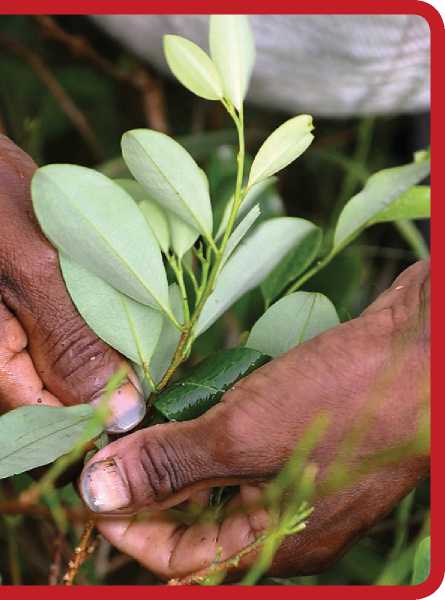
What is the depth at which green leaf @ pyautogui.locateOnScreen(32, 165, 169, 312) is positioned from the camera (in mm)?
536

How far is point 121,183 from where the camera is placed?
64 cm

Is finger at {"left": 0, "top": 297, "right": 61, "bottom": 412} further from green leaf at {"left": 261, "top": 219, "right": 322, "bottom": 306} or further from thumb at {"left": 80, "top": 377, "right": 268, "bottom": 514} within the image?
green leaf at {"left": 261, "top": 219, "right": 322, "bottom": 306}

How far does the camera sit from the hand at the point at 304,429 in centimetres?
53

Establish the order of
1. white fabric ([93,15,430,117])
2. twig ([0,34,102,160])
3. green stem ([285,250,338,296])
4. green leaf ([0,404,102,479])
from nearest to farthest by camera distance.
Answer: green leaf ([0,404,102,479]) → green stem ([285,250,338,296]) → white fabric ([93,15,430,117]) → twig ([0,34,102,160])

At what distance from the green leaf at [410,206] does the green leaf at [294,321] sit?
0.08 metres

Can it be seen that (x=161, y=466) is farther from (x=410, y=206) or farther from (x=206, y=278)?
(x=410, y=206)

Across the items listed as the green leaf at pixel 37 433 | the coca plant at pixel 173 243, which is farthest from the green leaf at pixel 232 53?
the green leaf at pixel 37 433

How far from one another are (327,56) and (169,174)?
0.60 meters

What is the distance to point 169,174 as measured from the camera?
55 cm

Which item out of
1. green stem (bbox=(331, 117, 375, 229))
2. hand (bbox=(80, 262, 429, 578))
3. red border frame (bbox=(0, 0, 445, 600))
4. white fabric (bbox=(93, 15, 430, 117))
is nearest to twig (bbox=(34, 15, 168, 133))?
white fabric (bbox=(93, 15, 430, 117))

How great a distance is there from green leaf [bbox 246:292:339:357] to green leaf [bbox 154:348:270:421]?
0.03 m

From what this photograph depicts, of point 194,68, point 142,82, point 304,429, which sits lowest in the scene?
point 304,429

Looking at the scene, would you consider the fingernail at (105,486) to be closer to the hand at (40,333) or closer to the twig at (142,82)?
the hand at (40,333)

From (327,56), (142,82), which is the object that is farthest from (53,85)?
(327,56)
